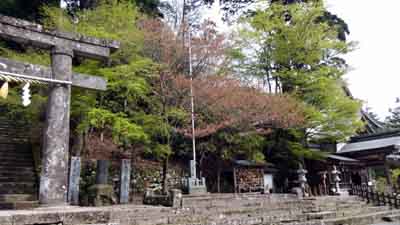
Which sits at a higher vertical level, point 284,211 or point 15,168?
point 15,168

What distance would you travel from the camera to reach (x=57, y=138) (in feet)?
23.2

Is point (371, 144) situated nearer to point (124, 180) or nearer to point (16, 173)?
point (124, 180)

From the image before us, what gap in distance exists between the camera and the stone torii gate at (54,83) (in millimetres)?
6723

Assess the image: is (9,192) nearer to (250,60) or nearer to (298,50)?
(250,60)

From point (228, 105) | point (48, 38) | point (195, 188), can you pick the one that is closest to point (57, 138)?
point (48, 38)

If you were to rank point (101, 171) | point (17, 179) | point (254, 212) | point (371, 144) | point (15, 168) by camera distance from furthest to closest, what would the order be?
point (371, 144) → point (15, 168) → point (101, 171) → point (17, 179) → point (254, 212)

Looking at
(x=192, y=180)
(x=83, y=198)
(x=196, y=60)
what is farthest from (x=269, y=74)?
Answer: (x=83, y=198)

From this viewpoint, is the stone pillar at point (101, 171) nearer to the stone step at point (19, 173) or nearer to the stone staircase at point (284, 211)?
the stone step at point (19, 173)

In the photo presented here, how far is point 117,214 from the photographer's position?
8.73 m

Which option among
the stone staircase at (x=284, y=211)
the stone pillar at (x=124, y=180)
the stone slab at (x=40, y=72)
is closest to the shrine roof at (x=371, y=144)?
the stone staircase at (x=284, y=211)

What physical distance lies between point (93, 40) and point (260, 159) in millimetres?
10657

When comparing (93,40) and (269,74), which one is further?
(269,74)

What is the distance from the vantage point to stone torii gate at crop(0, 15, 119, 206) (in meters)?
6.72

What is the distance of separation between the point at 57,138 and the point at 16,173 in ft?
21.1
